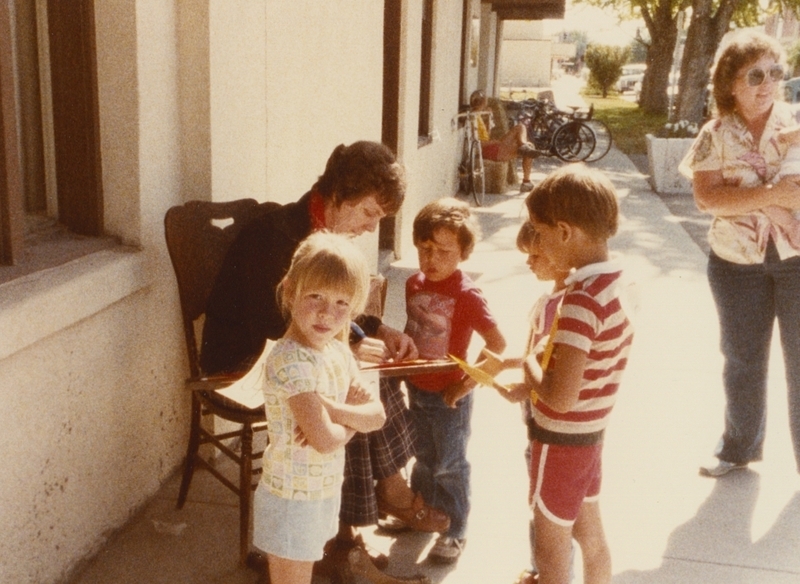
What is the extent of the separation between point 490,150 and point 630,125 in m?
15.9

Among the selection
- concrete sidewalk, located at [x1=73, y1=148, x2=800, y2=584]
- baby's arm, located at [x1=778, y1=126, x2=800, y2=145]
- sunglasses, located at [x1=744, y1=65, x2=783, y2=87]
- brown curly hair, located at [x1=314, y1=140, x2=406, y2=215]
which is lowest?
concrete sidewalk, located at [x1=73, y1=148, x2=800, y2=584]

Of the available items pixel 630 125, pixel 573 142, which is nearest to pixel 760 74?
pixel 573 142

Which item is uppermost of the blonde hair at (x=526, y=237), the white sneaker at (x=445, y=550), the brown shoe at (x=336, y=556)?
the blonde hair at (x=526, y=237)

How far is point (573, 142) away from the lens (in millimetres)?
17312

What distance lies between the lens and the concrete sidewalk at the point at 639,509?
3178 mm

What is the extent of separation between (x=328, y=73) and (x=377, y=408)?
3533mm

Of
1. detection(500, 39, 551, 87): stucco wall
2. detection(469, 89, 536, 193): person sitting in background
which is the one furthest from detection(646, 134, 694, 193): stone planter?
detection(500, 39, 551, 87): stucco wall

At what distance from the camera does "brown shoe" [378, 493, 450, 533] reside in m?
3.25

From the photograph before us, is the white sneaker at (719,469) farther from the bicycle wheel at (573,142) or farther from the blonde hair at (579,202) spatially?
the bicycle wheel at (573,142)

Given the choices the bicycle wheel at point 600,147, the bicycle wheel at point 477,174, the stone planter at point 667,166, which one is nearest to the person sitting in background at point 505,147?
the bicycle wheel at point 477,174

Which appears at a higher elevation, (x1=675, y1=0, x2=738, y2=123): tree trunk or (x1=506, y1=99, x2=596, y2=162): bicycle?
(x1=675, y1=0, x2=738, y2=123): tree trunk

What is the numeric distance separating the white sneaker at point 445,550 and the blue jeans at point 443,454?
2cm

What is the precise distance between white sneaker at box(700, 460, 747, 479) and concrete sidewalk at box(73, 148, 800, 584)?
0.04m

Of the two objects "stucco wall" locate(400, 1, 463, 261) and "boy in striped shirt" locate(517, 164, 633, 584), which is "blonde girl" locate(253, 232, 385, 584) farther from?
"stucco wall" locate(400, 1, 463, 261)
